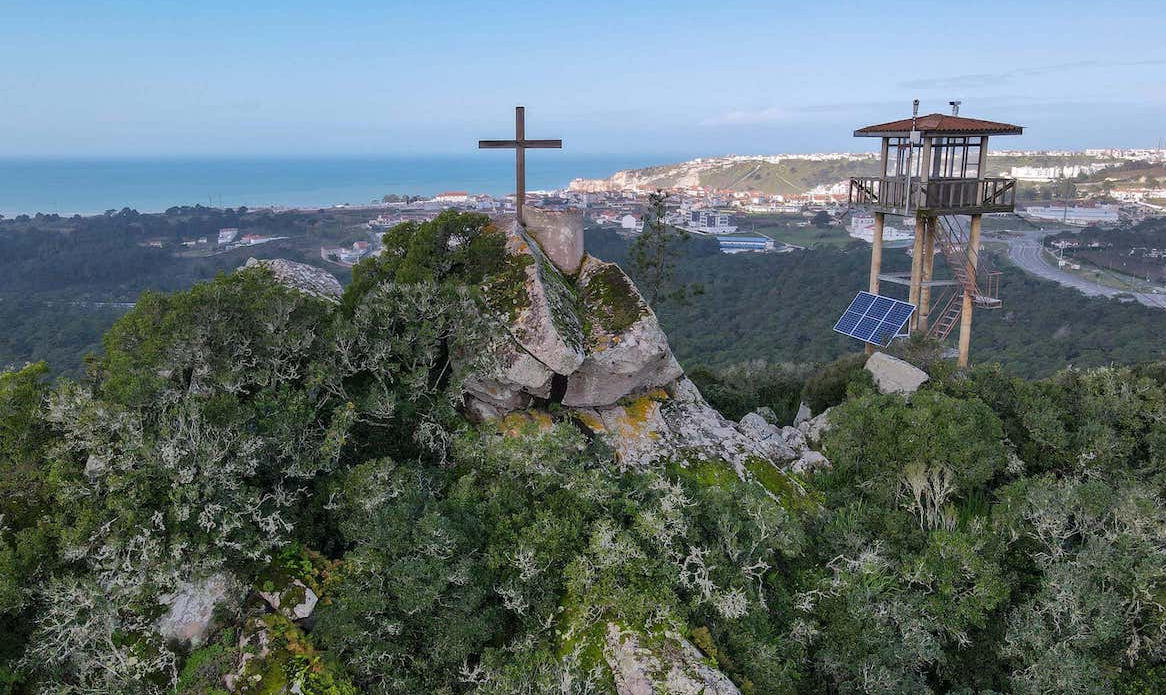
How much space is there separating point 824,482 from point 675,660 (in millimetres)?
5817

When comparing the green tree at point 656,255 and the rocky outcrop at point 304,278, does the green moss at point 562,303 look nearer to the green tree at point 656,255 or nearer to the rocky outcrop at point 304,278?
the rocky outcrop at point 304,278

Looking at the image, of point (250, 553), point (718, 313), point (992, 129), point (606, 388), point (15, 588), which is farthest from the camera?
point (718, 313)

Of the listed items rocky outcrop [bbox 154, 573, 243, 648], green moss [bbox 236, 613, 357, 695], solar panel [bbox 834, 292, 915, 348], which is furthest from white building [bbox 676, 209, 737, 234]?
green moss [bbox 236, 613, 357, 695]

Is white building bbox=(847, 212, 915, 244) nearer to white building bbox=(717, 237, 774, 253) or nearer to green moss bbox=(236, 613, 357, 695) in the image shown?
white building bbox=(717, 237, 774, 253)

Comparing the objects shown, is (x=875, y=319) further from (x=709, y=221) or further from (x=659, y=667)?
(x=709, y=221)

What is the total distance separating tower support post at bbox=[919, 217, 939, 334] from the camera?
19406 millimetres

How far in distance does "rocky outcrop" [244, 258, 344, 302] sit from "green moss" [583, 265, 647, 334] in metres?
4.71

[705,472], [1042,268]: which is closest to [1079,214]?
[1042,268]

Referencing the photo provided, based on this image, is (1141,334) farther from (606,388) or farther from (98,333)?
(98,333)

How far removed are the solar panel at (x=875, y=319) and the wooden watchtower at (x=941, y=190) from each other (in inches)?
33.2

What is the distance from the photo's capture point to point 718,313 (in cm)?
5453

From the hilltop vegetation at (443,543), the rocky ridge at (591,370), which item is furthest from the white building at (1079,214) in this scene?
the rocky ridge at (591,370)

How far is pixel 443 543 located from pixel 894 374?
11.7 meters

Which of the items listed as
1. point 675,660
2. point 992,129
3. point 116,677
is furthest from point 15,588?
point 992,129
